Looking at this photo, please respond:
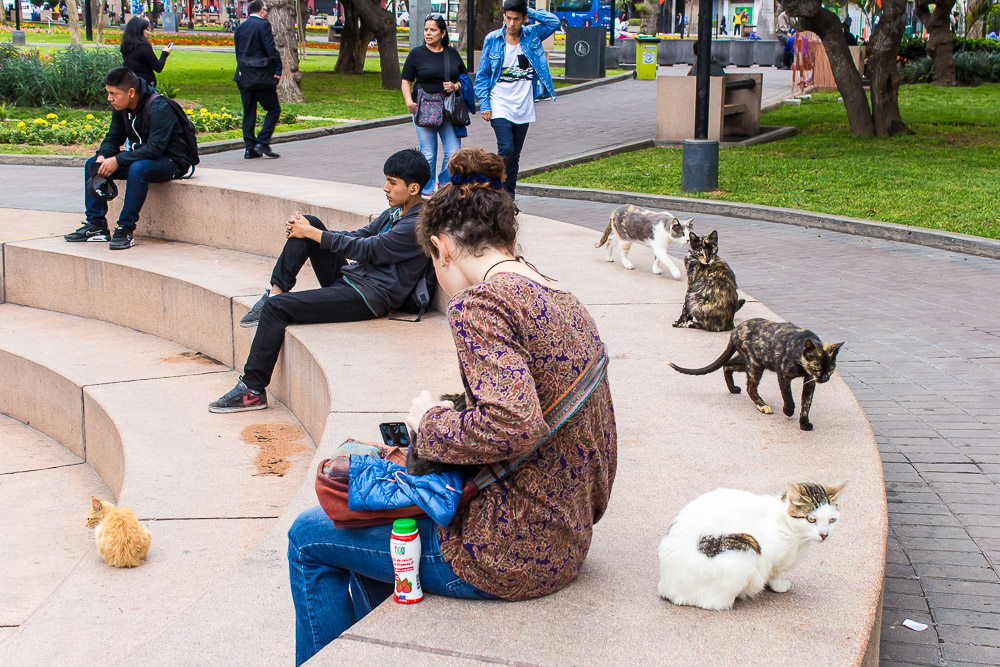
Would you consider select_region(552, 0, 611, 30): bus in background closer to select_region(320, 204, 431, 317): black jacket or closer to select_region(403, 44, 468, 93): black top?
select_region(403, 44, 468, 93): black top

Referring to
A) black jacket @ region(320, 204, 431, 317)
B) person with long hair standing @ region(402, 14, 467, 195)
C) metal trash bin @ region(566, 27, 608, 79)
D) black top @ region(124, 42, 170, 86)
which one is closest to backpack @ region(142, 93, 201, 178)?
person with long hair standing @ region(402, 14, 467, 195)

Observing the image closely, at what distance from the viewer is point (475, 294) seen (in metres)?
2.43

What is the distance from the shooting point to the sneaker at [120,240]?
8422 mm

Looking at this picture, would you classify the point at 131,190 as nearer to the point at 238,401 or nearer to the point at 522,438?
the point at 238,401

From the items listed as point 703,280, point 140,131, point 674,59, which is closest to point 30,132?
point 140,131

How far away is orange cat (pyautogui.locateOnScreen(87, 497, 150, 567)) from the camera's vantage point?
402cm

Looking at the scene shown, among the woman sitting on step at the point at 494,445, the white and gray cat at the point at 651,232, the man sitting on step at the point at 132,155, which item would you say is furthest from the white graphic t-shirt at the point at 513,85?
the woman sitting on step at the point at 494,445

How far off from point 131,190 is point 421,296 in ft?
12.1

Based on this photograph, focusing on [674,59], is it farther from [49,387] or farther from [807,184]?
[49,387]

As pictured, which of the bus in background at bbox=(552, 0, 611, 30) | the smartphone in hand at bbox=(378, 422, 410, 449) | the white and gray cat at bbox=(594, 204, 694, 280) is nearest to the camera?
the smartphone in hand at bbox=(378, 422, 410, 449)

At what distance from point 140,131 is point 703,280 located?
540 cm

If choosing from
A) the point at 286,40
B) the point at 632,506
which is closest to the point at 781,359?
the point at 632,506

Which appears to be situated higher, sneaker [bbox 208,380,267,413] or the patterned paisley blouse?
the patterned paisley blouse

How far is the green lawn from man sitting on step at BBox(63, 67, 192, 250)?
570 cm
